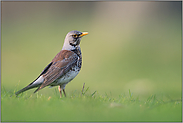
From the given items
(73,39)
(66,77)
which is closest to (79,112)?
(66,77)

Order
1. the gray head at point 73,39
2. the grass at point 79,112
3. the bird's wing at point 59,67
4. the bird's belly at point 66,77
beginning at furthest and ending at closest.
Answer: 1. the gray head at point 73,39
2. the bird's belly at point 66,77
3. the bird's wing at point 59,67
4. the grass at point 79,112

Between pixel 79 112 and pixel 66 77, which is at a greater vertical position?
pixel 66 77

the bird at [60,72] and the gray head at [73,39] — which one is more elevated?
the gray head at [73,39]

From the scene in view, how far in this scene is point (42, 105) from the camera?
4.35 m

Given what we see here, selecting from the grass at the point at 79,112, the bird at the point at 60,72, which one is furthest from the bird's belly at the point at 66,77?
the grass at the point at 79,112

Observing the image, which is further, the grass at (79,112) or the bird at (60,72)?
the bird at (60,72)

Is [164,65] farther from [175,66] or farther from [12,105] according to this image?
[12,105]

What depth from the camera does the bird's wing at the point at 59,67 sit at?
5.61 meters

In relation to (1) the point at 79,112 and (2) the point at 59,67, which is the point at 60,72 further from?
(1) the point at 79,112

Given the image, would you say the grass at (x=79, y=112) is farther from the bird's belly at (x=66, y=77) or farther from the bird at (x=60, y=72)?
the bird's belly at (x=66, y=77)

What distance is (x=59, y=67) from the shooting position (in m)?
5.74

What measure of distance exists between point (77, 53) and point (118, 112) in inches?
102

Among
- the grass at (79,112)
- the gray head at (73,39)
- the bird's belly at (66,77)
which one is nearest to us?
the grass at (79,112)

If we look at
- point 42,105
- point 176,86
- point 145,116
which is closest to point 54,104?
point 42,105
